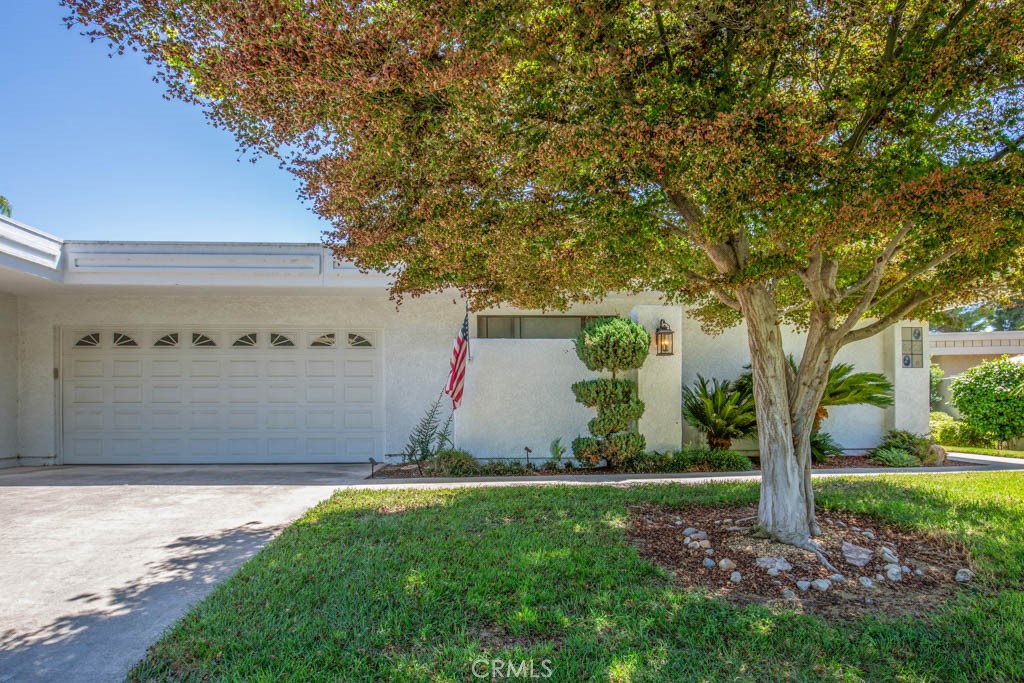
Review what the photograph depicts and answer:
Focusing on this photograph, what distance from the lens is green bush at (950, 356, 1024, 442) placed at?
11250 mm

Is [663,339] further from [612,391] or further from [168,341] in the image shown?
[168,341]

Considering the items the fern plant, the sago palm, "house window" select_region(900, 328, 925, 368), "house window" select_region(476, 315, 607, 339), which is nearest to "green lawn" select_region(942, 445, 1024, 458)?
"house window" select_region(900, 328, 925, 368)

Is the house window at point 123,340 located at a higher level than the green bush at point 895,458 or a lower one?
higher

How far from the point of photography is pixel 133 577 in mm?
4281

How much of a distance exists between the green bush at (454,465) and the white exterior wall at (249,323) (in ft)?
5.85

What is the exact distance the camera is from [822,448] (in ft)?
29.3

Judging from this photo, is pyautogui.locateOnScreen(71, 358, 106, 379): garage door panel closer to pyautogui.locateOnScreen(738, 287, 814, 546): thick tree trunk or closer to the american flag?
the american flag

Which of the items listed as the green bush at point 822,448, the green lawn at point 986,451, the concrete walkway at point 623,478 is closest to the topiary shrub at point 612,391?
the concrete walkway at point 623,478

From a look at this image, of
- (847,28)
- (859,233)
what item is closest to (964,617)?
(859,233)

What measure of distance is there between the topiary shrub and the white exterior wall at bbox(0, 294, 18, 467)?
10.1 metres

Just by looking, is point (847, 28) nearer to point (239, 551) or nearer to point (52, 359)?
point (239, 551)

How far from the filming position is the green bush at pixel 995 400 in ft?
36.9

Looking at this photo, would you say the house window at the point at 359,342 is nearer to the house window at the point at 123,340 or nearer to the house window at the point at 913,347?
the house window at the point at 123,340

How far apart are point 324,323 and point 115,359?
3928 mm
